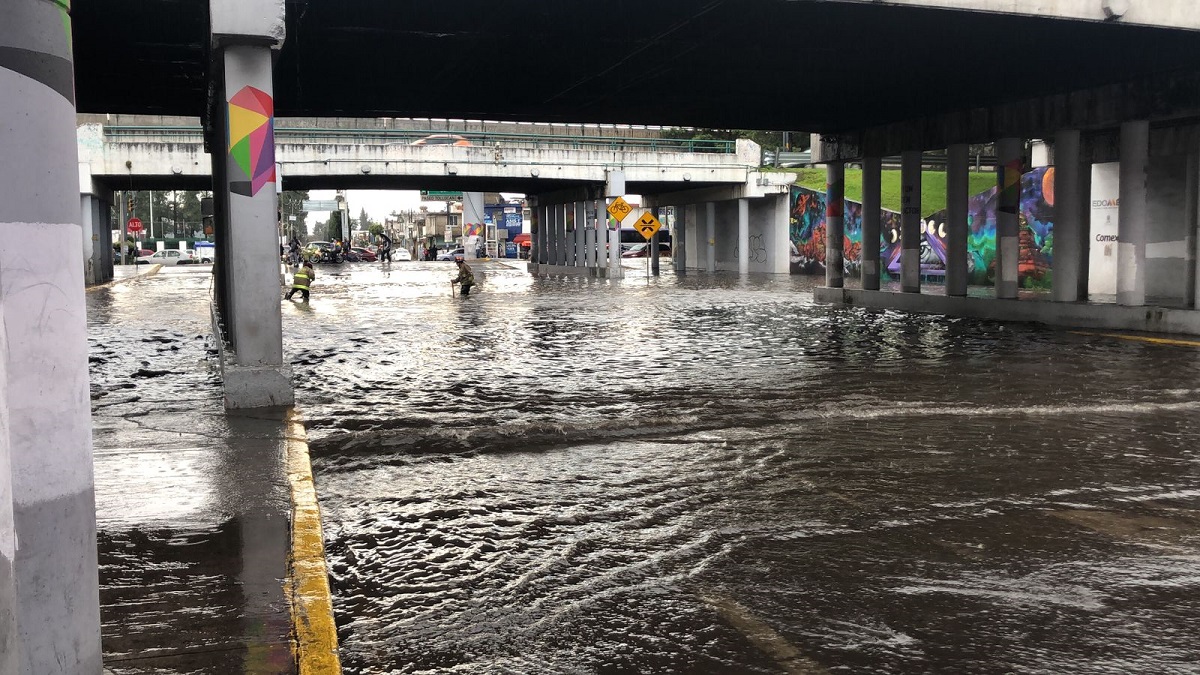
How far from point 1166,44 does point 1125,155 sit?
11.8ft

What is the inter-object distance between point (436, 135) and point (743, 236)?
1643 centimetres

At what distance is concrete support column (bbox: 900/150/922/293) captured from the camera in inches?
1078

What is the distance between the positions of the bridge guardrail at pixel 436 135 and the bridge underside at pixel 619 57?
19.9 metres

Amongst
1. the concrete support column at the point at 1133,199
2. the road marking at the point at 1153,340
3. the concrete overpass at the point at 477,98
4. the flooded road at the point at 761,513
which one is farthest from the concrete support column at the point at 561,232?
the flooded road at the point at 761,513

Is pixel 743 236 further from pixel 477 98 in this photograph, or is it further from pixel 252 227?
pixel 252 227

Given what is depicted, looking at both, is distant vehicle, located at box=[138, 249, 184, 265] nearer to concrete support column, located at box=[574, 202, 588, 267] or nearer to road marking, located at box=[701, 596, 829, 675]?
concrete support column, located at box=[574, 202, 588, 267]

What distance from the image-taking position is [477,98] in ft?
75.5

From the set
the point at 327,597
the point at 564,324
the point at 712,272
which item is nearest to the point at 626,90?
the point at 564,324

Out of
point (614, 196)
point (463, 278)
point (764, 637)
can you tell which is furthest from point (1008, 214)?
point (614, 196)

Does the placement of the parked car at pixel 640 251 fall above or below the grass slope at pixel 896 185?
below

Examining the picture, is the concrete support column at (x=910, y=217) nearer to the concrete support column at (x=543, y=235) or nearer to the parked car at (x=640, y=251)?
the concrete support column at (x=543, y=235)

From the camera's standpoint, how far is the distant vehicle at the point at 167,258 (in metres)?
84.8

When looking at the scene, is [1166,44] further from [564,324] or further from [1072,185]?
[564,324]

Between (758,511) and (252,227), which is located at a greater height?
(252,227)
